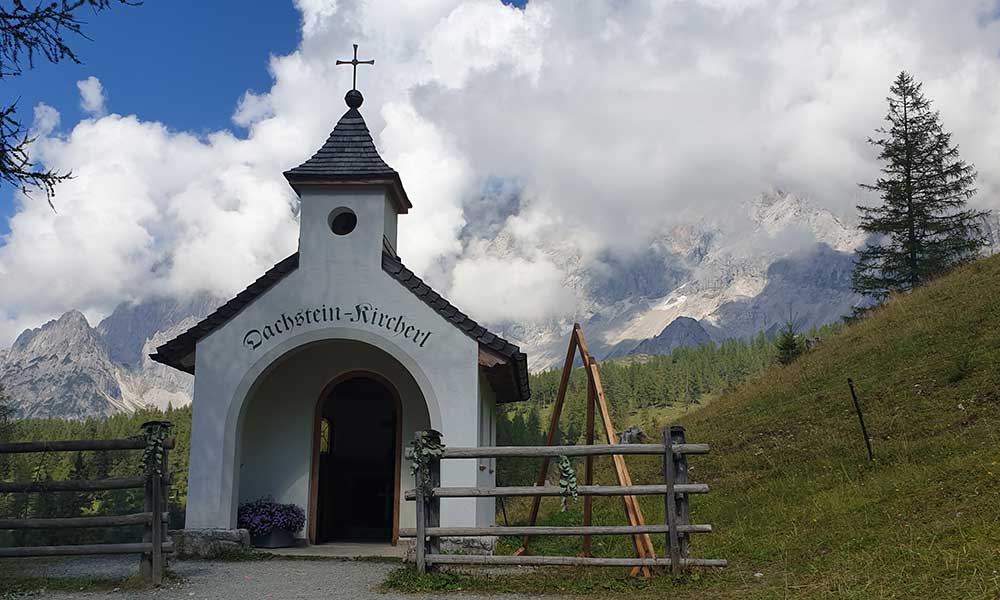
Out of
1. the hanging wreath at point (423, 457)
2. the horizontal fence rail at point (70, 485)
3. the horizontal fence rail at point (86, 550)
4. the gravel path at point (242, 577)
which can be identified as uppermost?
the hanging wreath at point (423, 457)

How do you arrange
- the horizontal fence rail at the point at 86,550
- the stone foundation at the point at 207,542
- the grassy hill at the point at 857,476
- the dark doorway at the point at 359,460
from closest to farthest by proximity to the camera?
the grassy hill at the point at 857,476
the horizontal fence rail at the point at 86,550
the stone foundation at the point at 207,542
the dark doorway at the point at 359,460

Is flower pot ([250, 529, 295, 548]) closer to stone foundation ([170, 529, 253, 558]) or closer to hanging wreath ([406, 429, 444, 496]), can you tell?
stone foundation ([170, 529, 253, 558])

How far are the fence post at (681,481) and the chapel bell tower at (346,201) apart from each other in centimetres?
613

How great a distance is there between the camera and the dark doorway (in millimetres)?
16969

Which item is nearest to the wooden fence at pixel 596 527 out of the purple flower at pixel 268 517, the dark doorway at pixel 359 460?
the purple flower at pixel 268 517

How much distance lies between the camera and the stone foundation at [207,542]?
41.8 feet

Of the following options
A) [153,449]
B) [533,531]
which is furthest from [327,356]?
[533,531]

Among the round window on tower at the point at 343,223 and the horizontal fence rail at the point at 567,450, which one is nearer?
the horizontal fence rail at the point at 567,450

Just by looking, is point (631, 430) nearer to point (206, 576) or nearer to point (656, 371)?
point (206, 576)

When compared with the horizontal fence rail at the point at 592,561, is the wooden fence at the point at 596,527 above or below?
above

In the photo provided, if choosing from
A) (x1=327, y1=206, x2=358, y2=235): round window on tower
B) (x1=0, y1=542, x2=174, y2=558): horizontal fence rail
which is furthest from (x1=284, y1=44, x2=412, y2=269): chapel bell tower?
(x1=0, y1=542, x2=174, y2=558): horizontal fence rail

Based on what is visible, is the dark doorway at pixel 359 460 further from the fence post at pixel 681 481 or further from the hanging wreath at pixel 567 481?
the fence post at pixel 681 481

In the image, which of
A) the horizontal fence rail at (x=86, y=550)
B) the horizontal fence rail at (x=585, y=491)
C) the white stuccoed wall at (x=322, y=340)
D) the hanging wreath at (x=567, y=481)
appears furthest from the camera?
the white stuccoed wall at (x=322, y=340)

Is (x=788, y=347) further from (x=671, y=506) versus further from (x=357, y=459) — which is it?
(x=671, y=506)
